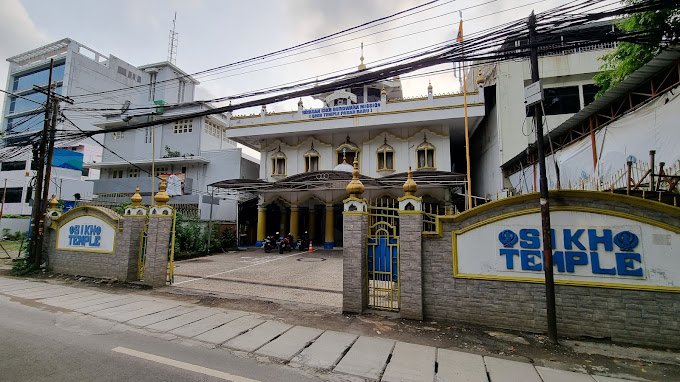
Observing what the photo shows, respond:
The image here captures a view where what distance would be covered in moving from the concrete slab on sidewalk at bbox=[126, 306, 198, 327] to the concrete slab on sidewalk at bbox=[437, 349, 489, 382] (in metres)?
5.12

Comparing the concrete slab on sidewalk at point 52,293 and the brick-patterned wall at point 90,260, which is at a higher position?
the brick-patterned wall at point 90,260

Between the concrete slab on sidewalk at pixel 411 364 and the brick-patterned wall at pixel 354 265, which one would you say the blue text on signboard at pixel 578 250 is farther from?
the brick-patterned wall at pixel 354 265

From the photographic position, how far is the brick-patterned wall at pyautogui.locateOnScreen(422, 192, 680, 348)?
15.3 ft

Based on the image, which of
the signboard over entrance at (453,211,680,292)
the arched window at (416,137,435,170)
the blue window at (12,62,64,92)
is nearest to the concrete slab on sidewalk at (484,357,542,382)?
the signboard over entrance at (453,211,680,292)

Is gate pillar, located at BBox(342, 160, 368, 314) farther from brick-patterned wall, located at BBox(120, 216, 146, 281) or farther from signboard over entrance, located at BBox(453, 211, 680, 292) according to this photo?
brick-patterned wall, located at BBox(120, 216, 146, 281)

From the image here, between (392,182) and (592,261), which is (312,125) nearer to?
(392,182)

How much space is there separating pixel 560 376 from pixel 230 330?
16.2 feet

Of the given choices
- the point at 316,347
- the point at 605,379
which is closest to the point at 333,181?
the point at 316,347

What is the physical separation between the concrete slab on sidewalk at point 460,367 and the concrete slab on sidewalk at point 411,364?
11 centimetres

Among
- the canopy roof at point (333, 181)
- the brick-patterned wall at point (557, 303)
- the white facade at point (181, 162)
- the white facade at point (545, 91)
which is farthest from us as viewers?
the white facade at point (181, 162)

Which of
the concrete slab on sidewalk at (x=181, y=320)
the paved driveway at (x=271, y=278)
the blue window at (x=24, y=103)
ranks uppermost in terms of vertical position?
the blue window at (x=24, y=103)

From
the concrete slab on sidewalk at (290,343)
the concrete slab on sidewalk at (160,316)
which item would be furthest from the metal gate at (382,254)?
the concrete slab on sidewalk at (160,316)

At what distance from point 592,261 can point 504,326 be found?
70.2 inches

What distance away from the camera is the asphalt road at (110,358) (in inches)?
144
